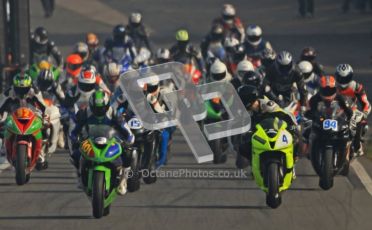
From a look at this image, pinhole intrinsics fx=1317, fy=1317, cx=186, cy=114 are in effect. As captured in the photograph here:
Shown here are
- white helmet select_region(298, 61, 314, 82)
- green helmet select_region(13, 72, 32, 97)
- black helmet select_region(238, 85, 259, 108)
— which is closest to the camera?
black helmet select_region(238, 85, 259, 108)

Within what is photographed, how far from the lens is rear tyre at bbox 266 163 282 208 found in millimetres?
17797

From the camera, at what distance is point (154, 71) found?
79.8 feet

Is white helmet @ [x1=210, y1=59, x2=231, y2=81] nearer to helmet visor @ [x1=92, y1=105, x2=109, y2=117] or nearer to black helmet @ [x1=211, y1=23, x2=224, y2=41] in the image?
helmet visor @ [x1=92, y1=105, x2=109, y2=117]

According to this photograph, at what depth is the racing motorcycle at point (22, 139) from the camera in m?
19.5

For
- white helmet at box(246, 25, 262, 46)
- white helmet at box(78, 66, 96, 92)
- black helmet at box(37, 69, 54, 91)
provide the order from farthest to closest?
white helmet at box(246, 25, 262, 46), black helmet at box(37, 69, 54, 91), white helmet at box(78, 66, 96, 92)

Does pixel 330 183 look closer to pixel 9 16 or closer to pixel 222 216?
pixel 222 216

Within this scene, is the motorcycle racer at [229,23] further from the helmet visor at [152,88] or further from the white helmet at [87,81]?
the helmet visor at [152,88]

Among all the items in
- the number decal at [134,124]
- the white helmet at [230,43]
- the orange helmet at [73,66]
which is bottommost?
the orange helmet at [73,66]

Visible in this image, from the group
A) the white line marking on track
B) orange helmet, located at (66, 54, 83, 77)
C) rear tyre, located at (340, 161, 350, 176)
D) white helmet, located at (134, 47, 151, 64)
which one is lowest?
the white line marking on track

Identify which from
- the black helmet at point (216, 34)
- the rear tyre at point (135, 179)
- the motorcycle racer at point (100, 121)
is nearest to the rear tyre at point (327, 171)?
the rear tyre at point (135, 179)

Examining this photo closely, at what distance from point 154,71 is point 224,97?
1.94 m

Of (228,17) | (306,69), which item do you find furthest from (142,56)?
(306,69)

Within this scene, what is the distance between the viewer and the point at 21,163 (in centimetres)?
1952

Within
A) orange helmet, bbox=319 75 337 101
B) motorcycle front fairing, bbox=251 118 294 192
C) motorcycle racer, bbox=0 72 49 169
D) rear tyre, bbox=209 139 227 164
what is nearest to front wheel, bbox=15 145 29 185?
motorcycle racer, bbox=0 72 49 169
